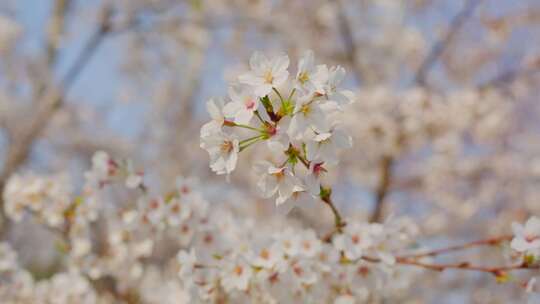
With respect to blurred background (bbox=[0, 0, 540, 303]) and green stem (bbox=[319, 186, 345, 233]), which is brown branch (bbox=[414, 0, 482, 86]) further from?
green stem (bbox=[319, 186, 345, 233])

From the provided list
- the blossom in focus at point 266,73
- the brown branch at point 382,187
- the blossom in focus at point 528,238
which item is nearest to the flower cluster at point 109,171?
the blossom in focus at point 266,73

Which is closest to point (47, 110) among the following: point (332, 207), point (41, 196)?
point (41, 196)

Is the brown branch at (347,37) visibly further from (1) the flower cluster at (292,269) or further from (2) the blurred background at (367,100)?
(1) the flower cluster at (292,269)

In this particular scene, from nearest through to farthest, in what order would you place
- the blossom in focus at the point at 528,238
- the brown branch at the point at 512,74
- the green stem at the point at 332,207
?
1. the green stem at the point at 332,207
2. the blossom in focus at the point at 528,238
3. the brown branch at the point at 512,74

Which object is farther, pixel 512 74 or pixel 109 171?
pixel 512 74

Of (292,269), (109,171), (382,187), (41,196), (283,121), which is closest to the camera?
(283,121)

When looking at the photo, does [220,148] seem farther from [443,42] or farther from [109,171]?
[443,42]

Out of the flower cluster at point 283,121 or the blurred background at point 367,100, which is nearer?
the flower cluster at point 283,121

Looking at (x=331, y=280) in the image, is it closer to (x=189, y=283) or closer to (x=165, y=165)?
(x=189, y=283)

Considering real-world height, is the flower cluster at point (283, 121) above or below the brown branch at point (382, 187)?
below

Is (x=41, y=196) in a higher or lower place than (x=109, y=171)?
lower
